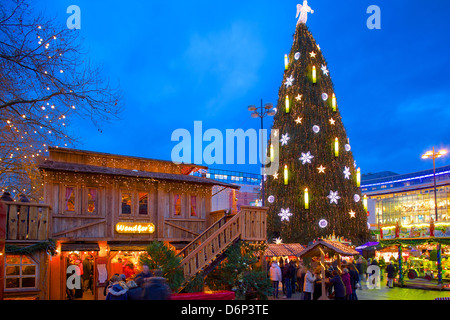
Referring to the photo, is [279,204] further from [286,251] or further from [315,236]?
[286,251]

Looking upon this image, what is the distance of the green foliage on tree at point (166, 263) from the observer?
14062 millimetres

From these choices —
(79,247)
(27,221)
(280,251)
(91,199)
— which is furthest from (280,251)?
(27,221)

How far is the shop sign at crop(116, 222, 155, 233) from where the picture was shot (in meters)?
17.2

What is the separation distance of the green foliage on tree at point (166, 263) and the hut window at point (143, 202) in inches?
155

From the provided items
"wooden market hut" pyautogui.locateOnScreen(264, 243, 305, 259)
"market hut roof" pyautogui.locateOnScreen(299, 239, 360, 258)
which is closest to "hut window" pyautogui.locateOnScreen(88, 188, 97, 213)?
"market hut roof" pyautogui.locateOnScreen(299, 239, 360, 258)

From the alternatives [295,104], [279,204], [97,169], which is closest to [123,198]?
[97,169]

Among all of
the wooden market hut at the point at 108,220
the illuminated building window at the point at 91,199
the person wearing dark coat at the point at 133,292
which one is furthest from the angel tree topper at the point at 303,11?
the person wearing dark coat at the point at 133,292

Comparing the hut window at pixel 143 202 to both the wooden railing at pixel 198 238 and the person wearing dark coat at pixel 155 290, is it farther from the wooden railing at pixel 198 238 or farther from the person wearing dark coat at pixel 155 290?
the person wearing dark coat at pixel 155 290

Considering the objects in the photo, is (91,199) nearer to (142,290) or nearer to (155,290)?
(142,290)

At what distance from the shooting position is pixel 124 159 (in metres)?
19.3

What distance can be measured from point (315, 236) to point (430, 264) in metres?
7.30

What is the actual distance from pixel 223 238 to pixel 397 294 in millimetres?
8913

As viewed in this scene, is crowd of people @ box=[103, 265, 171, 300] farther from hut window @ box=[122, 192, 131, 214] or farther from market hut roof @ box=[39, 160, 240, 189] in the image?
hut window @ box=[122, 192, 131, 214]

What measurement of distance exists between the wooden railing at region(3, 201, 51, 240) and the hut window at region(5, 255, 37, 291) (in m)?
0.80
